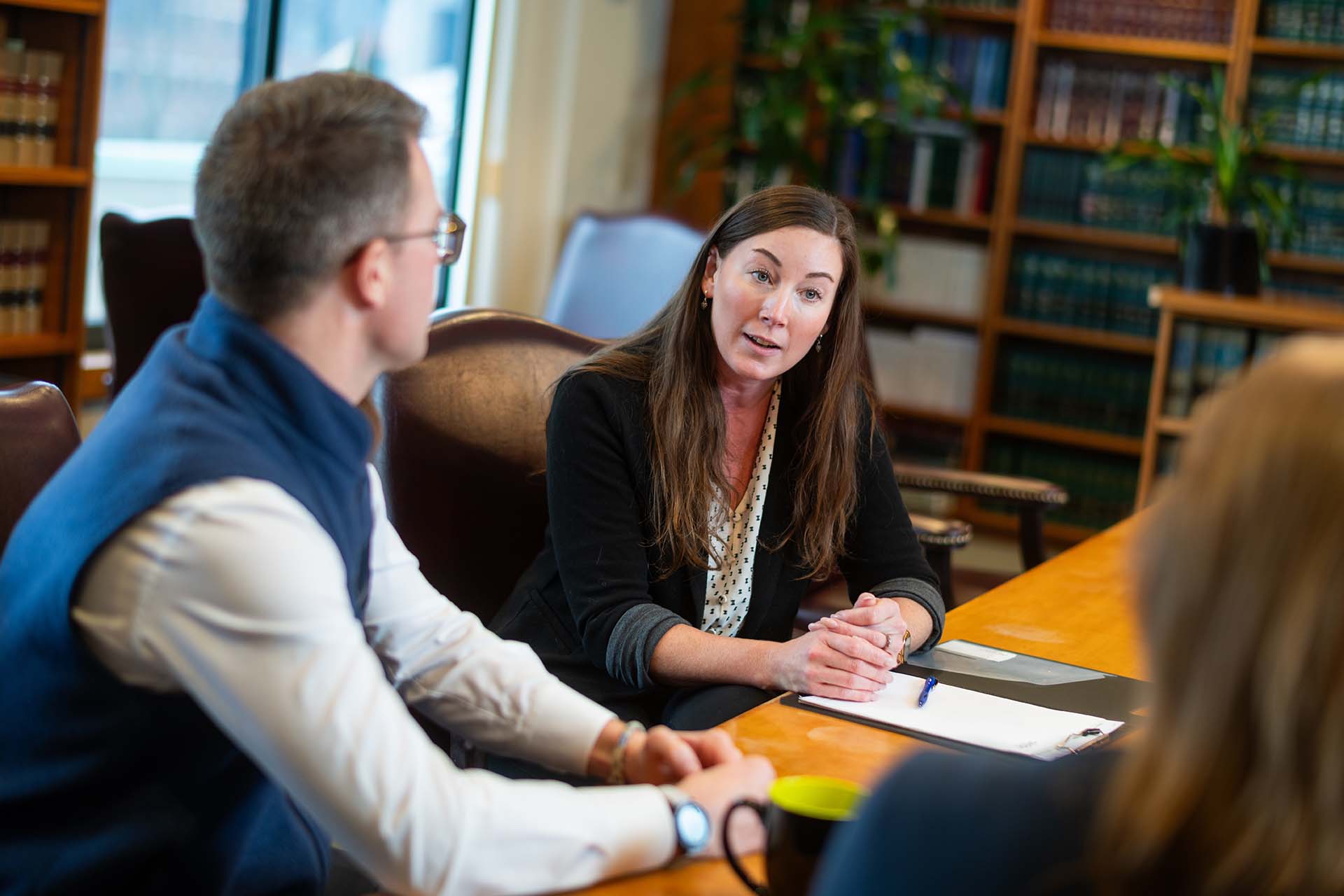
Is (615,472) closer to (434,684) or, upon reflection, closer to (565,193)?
(434,684)

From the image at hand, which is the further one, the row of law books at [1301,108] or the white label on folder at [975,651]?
the row of law books at [1301,108]

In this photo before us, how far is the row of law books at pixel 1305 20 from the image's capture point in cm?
496

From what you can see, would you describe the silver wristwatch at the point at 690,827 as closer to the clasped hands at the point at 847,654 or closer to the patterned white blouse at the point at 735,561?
the clasped hands at the point at 847,654

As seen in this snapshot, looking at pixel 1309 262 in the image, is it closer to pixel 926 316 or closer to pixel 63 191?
pixel 926 316

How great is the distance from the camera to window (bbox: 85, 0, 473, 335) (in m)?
4.17

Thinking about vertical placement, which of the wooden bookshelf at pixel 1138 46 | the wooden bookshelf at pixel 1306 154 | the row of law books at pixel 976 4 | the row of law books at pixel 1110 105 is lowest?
the wooden bookshelf at pixel 1306 154

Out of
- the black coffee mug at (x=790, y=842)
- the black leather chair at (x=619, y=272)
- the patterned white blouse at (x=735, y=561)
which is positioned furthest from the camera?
the black leather chair at (x=619, y=272)

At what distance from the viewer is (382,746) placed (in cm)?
98

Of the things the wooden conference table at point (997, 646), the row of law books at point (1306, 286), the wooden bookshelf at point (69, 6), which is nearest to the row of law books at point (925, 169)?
the row of law books at point (1306, 286)

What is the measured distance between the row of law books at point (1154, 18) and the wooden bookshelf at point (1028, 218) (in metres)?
0.03

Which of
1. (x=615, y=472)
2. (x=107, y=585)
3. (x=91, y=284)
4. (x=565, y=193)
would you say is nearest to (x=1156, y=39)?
(x=565, y=193)

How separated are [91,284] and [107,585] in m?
3.54

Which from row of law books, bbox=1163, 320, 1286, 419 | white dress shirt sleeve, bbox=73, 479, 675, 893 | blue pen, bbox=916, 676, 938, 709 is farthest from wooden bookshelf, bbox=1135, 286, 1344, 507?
white dress shirt sleeve, bbox=73, 479, 675, 893

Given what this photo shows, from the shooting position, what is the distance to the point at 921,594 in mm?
1861
